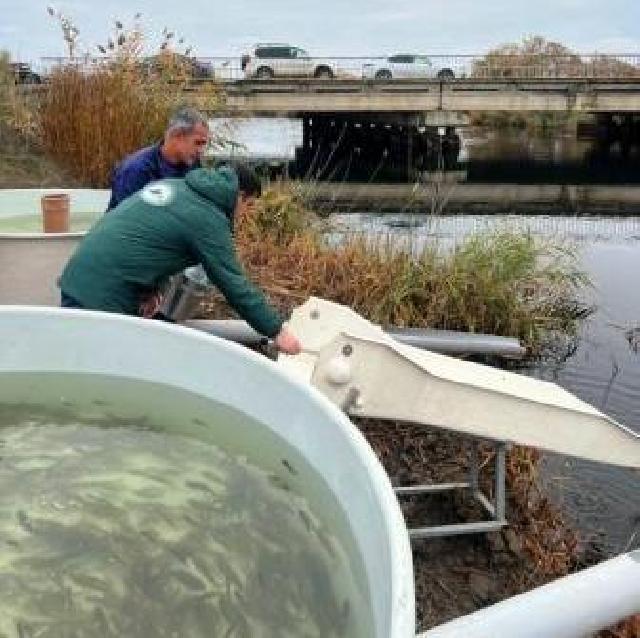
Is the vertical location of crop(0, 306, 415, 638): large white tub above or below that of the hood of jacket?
below

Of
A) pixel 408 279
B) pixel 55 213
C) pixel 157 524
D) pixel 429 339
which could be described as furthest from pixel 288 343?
pixel 408 279

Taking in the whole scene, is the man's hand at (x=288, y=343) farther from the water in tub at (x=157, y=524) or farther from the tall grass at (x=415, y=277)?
the tall grass at (x=415, y=277)

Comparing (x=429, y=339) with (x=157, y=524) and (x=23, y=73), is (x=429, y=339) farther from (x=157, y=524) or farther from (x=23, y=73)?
(x=23, y=73)

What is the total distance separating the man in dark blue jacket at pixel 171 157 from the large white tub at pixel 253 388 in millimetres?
1478

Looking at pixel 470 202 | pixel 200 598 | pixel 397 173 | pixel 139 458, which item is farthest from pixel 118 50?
pixel 397 173

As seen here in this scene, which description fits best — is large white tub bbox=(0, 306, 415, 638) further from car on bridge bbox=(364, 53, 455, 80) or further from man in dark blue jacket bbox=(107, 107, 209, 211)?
car on bridge bbox=(364, 53, 455, 80)

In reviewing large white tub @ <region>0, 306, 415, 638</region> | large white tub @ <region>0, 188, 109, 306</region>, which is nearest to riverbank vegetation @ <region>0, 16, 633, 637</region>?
large white tub @ <region>0, 188, 109, 306</region>

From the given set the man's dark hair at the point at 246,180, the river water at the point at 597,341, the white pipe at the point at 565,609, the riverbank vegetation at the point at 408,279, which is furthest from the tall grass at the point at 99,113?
the white pipe at the point at 565,609

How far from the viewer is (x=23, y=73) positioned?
12.3 metres

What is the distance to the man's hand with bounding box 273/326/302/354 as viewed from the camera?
3.19 metres

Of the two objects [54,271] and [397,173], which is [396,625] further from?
[397,173]

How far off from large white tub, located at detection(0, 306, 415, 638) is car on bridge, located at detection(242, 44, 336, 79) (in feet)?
97.3

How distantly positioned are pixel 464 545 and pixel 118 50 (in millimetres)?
7519

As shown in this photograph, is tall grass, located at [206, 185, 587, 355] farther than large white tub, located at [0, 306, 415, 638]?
Yes
